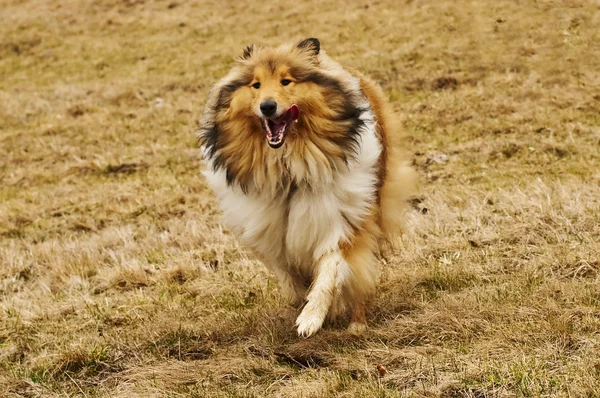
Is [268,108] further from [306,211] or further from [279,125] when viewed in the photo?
[306,211]

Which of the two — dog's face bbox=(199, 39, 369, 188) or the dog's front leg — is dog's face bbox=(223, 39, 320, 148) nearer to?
dog's face bbox=(199, 39, 369, 188)

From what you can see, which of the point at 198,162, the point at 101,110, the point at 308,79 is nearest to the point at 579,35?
the point at 198,162

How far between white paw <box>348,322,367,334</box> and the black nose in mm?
1576

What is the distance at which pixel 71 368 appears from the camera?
4422 mm

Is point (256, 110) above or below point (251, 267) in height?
above

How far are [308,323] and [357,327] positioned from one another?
2.13 ft

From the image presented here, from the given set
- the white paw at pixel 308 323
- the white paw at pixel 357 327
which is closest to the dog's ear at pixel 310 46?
the white paw at pixel 308 323

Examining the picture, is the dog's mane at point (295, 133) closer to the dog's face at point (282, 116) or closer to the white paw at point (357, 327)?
the dog's face at point (282, 116)

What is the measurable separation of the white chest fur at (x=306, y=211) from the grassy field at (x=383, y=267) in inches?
24.2

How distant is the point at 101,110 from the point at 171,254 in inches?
369

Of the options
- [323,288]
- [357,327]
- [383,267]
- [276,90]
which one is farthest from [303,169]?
[383,267]

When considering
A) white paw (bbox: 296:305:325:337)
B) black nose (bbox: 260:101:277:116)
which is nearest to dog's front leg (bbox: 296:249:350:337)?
white paw (bbox: 296:305:325:337)

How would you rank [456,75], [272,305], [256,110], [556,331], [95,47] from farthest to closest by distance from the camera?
[95,47] < [456,75] < [272,305] < [256,110] < [556,331]

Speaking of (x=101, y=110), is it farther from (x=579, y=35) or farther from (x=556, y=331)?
(x=556, y=331)
